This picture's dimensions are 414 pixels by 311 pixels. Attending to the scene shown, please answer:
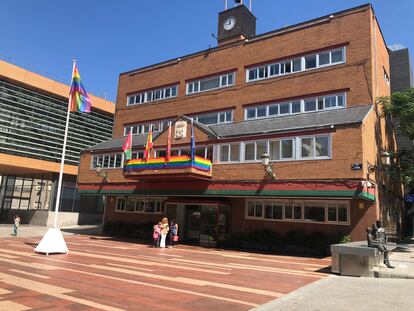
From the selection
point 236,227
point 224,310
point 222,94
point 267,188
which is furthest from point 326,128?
point 224,310

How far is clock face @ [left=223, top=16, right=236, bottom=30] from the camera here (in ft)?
105

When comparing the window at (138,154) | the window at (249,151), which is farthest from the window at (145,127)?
the window at (249,151)

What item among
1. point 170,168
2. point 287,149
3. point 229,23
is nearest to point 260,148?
point 287,149

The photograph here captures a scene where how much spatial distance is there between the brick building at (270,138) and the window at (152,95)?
0.79ft

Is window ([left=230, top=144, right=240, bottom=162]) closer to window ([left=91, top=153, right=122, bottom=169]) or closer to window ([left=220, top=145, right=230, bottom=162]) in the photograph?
window ([left=220, top=145, right=230, bottom=162])

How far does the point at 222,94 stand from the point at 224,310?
2258 cm

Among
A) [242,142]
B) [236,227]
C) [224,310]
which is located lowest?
[224,310]

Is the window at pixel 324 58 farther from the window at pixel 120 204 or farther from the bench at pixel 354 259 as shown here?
the window at pixel 120 204

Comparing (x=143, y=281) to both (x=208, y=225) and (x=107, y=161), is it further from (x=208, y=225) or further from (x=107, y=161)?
(x=107, y=161)

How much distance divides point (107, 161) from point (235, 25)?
1505cm

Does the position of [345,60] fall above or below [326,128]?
above

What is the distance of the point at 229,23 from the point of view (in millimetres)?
32219

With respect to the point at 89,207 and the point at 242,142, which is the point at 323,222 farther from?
the point at 89,207

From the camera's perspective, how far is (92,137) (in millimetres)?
47469
